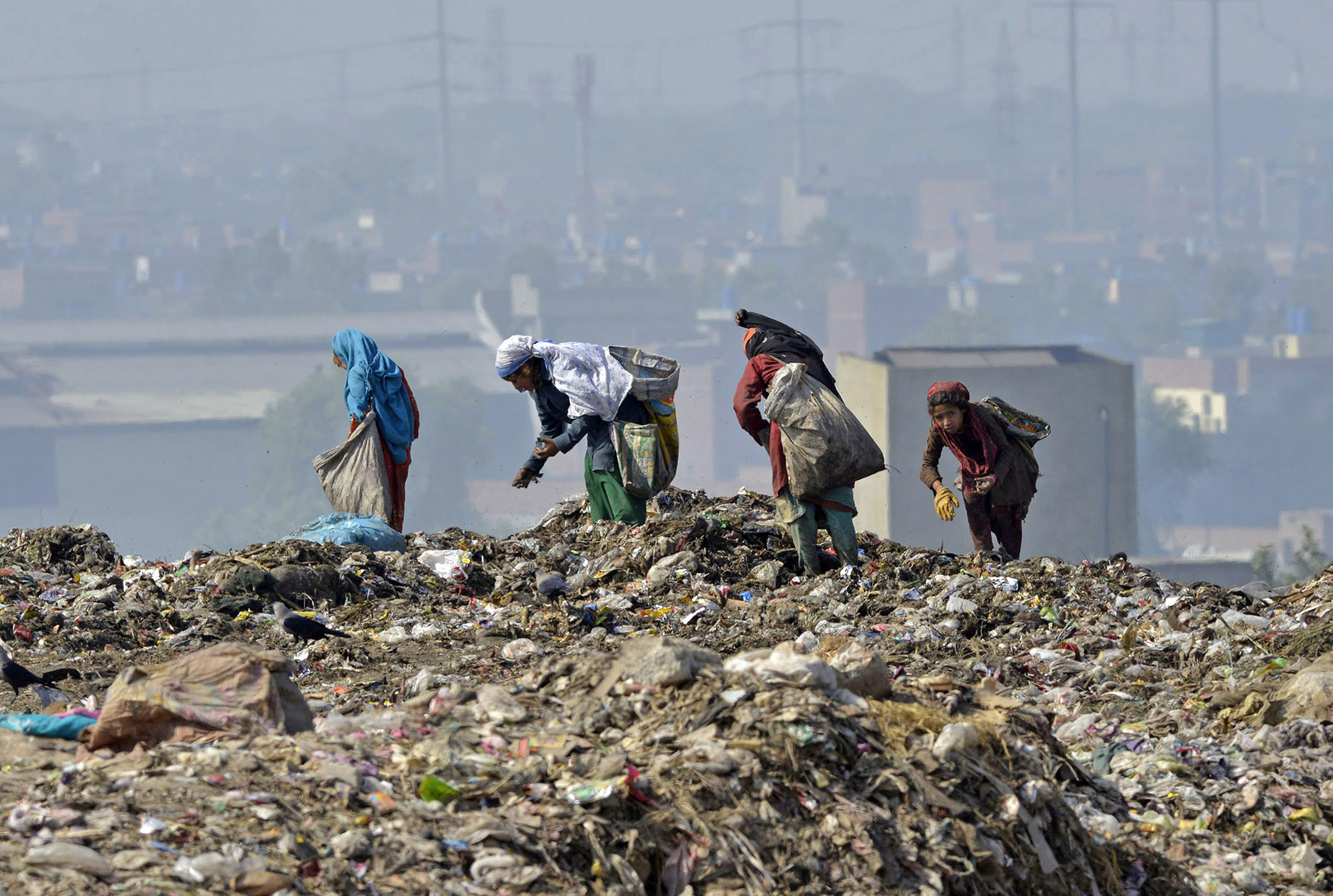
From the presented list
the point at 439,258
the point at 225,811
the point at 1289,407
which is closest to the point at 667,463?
the point at 225,811

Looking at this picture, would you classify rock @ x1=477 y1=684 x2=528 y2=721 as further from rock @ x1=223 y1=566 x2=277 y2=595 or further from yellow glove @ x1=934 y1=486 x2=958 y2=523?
yellow glove @ x1=934 y1=486 x2=958 y2=523

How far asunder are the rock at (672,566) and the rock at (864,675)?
324cm

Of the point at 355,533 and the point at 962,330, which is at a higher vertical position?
the point at 962,330

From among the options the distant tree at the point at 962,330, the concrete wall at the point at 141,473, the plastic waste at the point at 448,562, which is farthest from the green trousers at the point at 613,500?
the distant tree at the point at 962,330

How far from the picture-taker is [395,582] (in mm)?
8367

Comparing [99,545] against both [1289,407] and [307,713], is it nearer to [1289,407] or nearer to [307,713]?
[307,713]

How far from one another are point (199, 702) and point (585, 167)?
154138 mm

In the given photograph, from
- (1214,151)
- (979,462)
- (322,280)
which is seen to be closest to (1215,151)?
(1214,151)

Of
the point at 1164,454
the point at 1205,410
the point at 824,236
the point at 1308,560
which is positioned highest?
the point at 824,236

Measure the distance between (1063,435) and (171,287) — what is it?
9789cm

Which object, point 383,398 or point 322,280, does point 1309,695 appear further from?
point 322,280

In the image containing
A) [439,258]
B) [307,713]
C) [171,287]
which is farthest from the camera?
[439,258]

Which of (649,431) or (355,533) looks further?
(355,533)

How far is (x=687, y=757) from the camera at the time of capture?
422 cm
